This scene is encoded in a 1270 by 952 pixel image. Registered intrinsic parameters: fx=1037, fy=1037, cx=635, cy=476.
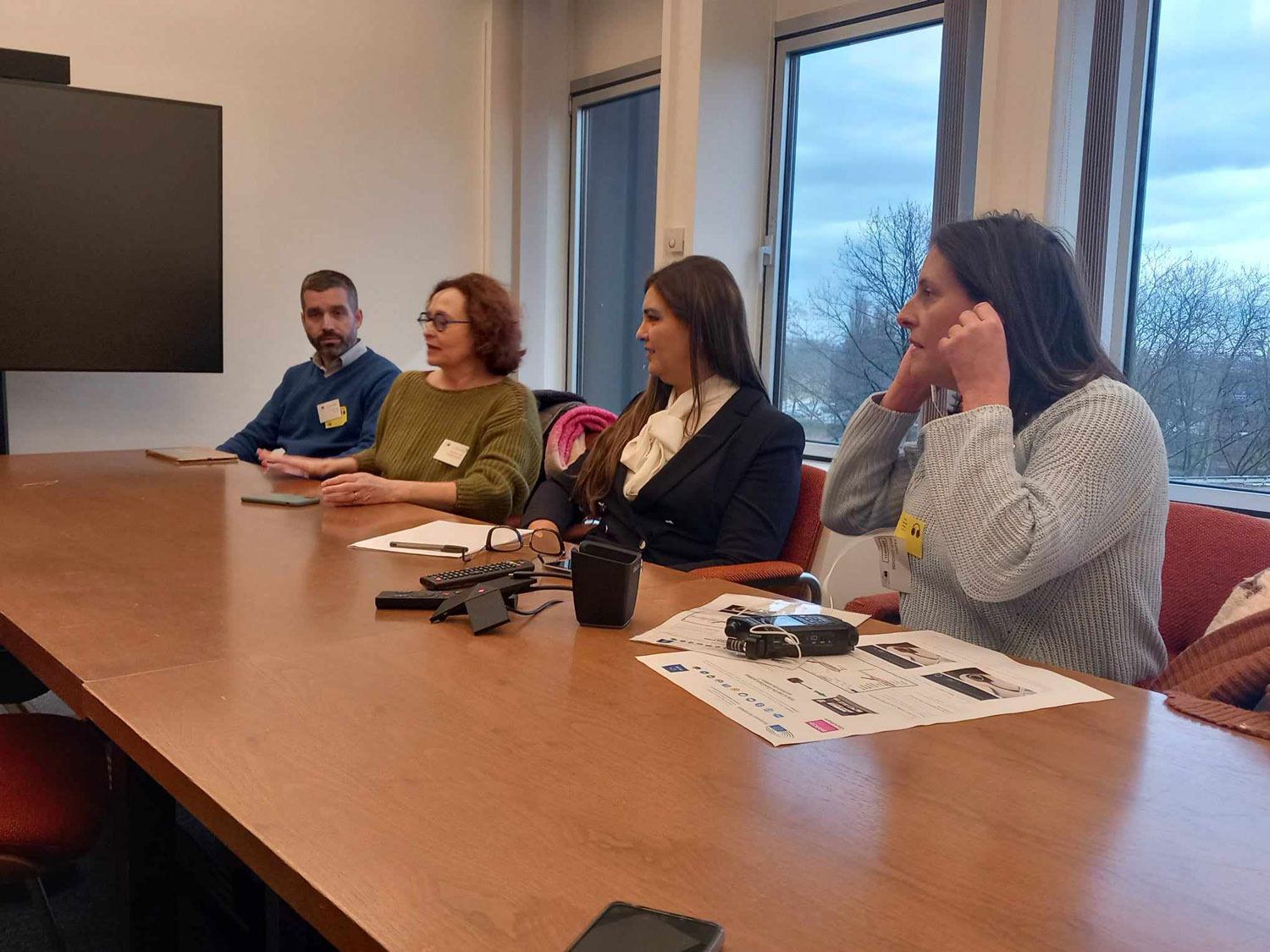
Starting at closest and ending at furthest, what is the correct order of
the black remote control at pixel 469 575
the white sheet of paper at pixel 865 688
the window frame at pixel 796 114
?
1. the white sheet of paper at pixel 865 688
2. the black remote control at pixel 469 575
3. the window frame at pixel 796 114

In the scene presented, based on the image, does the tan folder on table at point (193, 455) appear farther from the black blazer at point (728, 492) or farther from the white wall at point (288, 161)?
the black blazer at point (728, 492)

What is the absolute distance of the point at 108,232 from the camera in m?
3.87

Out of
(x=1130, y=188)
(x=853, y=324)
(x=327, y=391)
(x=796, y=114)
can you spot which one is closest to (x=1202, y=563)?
(x=1130, y=188)

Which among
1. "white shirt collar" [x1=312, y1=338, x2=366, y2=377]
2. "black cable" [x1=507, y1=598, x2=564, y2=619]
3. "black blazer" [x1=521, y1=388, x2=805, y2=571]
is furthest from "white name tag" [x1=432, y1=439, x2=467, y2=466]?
"black cable" [x1=507, y1=598, x2=564, y2=619]

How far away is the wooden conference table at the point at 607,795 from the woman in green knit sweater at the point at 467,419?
1397 millimetres

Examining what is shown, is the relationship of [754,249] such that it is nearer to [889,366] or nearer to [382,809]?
[889,366]

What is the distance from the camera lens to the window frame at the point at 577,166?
4855mm

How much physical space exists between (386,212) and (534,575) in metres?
3.68

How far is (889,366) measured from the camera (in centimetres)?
381

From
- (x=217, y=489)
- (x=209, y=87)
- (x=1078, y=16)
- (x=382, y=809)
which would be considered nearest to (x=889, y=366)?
(x=1078, y=16)

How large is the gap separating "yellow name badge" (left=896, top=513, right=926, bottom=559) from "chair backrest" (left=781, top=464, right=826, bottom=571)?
74 cm

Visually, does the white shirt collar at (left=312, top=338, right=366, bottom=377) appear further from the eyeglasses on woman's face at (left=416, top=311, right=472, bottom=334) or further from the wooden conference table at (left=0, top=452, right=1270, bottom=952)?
the wooden conference table at (left=0, top=452, right=1270, bottom=952)

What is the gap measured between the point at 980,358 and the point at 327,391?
9.22 feet

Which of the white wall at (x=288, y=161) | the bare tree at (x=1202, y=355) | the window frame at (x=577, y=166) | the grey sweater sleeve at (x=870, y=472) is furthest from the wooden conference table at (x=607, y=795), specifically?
the window frame at (x=577, y=166)
